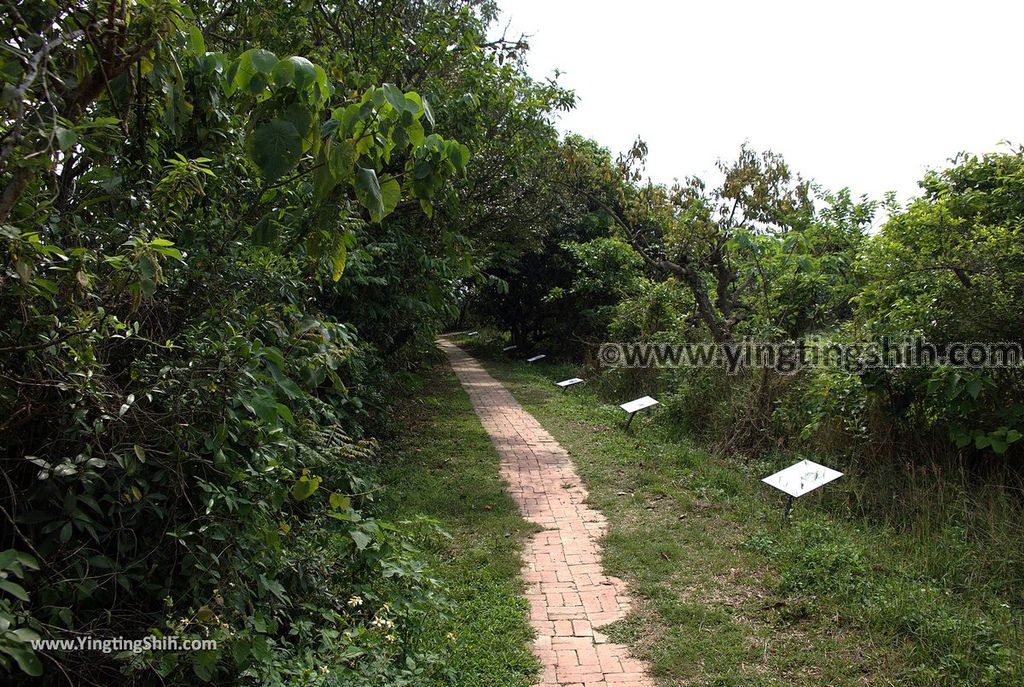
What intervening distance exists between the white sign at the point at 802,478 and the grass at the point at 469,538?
85.0 inches

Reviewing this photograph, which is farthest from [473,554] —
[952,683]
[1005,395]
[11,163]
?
[1005,395]

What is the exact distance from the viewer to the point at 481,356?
23.1 m

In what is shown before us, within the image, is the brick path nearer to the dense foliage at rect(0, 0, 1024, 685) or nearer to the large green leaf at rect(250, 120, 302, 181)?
the dense foliage at rect(0, 0, 1024, 685)

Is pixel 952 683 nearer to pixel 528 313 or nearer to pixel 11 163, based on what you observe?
pixel 11 163

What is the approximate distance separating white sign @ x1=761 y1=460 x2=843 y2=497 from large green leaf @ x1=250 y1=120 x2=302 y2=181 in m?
4.72

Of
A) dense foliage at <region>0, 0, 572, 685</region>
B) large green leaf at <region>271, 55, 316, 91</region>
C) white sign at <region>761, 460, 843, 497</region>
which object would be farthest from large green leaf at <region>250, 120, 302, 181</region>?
white sign at <region>761, 460, 843, 497</region>

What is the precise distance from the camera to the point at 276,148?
1974mm

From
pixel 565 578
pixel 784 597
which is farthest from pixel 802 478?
pixel 565 578

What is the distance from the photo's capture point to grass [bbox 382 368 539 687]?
3.62 m

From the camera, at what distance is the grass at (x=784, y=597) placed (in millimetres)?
3393

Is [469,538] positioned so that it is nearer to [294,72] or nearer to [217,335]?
[217,335]

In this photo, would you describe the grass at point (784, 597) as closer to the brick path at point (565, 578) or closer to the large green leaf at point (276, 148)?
the brick path at point (565, 578)

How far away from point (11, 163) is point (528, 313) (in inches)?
769

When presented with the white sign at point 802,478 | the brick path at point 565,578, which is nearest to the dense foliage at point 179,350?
the brick path at point 565,578
